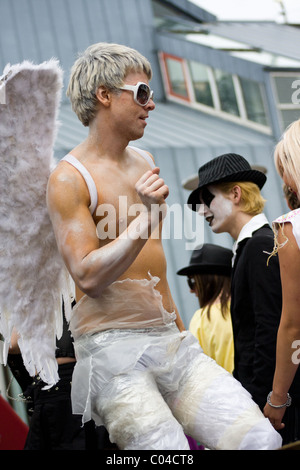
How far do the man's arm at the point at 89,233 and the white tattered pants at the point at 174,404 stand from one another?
271mm

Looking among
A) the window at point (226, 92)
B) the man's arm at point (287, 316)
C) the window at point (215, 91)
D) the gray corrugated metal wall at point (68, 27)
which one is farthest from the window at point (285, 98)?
the man's arm at point (287, 316)

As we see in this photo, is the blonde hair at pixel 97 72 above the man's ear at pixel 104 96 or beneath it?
above

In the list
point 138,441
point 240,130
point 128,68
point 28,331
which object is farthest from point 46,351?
point 240,130

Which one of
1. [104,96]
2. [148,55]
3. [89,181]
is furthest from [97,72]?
[148,55]

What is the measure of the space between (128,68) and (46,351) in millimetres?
1132

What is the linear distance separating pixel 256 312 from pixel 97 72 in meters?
1.28

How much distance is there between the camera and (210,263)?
4336 millimetres

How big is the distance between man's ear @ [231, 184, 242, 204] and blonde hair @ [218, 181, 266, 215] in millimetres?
12

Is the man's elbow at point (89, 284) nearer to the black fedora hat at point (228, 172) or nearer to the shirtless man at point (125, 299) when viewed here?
the shirtless man at point (125, 299)

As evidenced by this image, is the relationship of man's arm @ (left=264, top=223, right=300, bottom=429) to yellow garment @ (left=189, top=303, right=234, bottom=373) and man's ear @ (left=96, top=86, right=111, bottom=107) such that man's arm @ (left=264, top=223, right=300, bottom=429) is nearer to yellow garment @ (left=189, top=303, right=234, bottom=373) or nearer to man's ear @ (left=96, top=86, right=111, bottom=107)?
man's ear @ (left=96, top=86, right=111, bottom=107)

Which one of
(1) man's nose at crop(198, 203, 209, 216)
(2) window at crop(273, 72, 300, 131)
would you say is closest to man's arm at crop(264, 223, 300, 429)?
(1) man's nose at crop(198, 203, 209, 216)

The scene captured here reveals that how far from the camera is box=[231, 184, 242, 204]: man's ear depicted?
3521 millimetres

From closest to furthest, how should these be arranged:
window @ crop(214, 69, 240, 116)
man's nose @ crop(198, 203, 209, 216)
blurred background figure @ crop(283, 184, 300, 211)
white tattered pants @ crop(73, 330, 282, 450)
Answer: white tattered pants @ crop(73, 330, 282, 450) < blurred background figure @ crop(283, 184, 300, 211) < man's nose @ crop(198, 203, 209, 216) < window @ crop(214, 69, 240, 116)

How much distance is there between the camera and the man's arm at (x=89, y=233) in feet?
7.45
